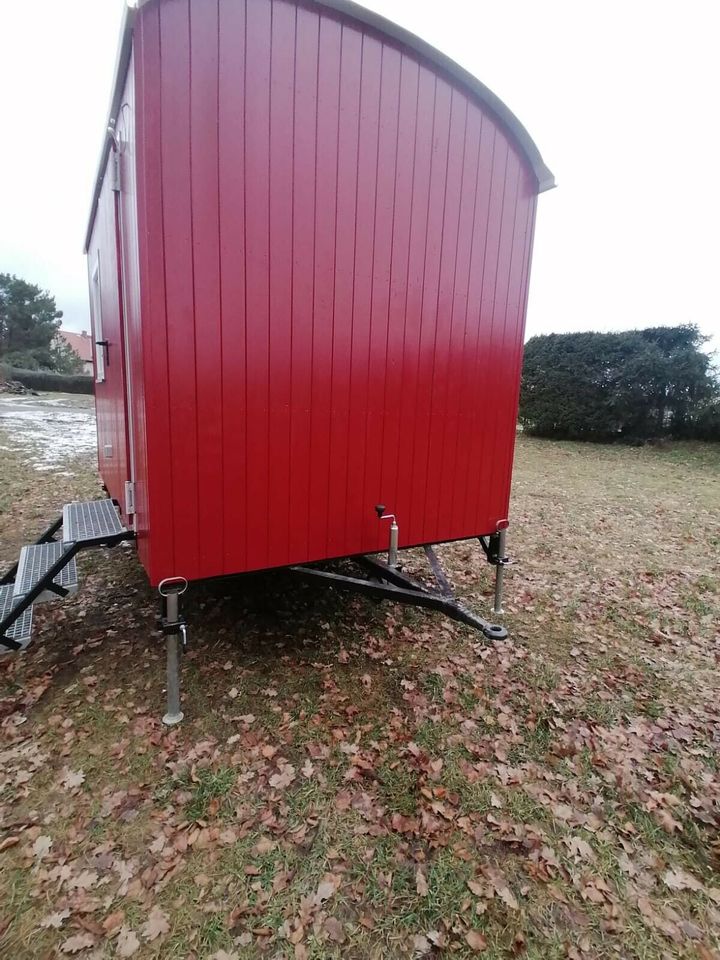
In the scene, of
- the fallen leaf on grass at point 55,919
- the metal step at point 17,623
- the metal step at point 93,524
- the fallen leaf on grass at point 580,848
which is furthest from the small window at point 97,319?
the fallen leaf on grass at point 580,848

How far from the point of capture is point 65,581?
2.75 meters

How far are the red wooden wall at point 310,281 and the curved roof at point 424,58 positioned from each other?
0.05m

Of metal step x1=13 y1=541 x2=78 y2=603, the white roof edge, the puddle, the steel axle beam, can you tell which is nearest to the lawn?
the steel axle beam

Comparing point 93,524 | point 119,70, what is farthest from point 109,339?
point 119,70

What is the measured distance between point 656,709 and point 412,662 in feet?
4.92

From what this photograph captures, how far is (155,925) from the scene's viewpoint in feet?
5.31

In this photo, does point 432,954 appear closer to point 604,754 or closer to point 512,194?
point 604,754

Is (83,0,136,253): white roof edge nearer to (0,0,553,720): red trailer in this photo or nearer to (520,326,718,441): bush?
(0,0,553,720): red trailer

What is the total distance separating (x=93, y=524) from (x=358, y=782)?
2312 millimetres

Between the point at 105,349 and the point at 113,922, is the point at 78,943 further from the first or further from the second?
the point at 105,349

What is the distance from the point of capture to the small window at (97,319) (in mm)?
3650

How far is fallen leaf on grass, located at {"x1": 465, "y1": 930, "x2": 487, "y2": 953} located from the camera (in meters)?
1.58

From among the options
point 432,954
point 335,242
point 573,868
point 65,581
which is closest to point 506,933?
point 432,954

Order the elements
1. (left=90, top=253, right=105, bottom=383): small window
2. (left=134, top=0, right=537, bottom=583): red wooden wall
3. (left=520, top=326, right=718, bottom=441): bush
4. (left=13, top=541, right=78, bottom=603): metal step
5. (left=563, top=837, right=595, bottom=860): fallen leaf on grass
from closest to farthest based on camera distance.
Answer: (left=563, top=837, right=595, bottom=860): fallen leaf on grass → (left=134, top=0, right=537, bottom=583): red wooden wall → (left=13, top=541, right=78, bottom=603): metal step → (left=90, top=253, right=105, bottom=383): small window → (left=520, top=326, right=718, bottom=441): bush
